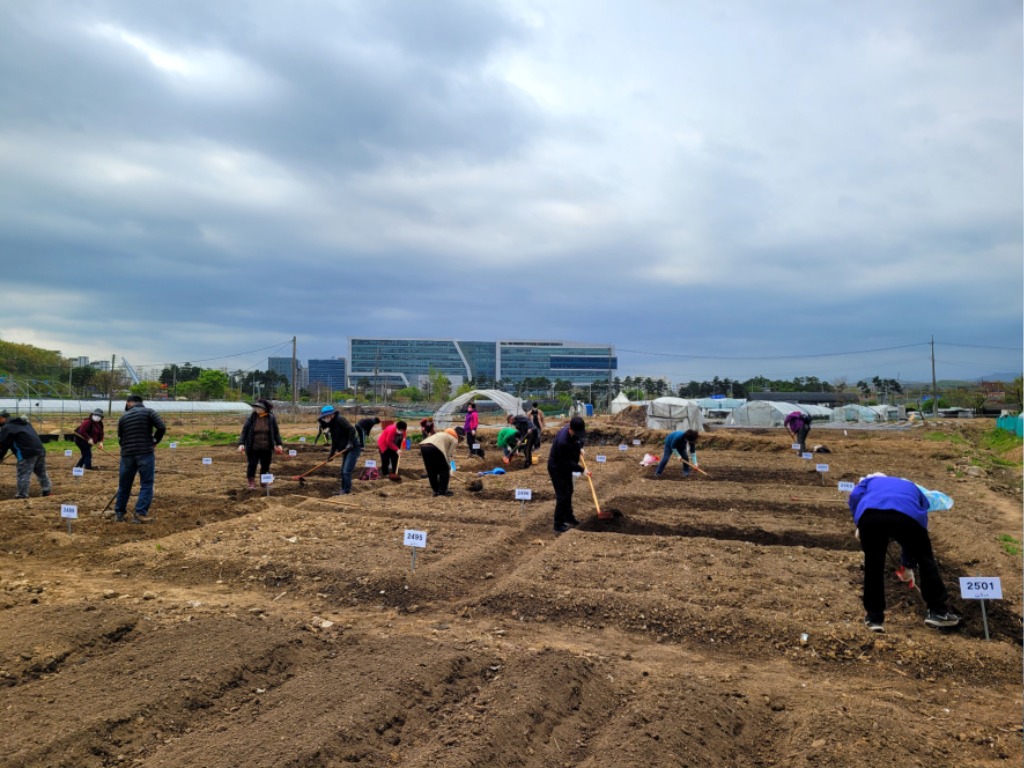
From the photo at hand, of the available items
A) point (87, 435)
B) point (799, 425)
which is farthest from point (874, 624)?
point (799, 425)

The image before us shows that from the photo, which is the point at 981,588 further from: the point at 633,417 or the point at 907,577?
the point at 633,417

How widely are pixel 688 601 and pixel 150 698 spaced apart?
4527 millimetres

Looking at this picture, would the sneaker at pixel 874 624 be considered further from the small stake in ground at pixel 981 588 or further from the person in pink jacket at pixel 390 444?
the person in pink jacket at pixel 390 444

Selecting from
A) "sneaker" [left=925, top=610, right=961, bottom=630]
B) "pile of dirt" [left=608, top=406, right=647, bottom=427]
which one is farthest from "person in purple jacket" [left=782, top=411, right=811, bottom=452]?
"pile of dirt" [left=608, top=406, right=647, bottom=427]

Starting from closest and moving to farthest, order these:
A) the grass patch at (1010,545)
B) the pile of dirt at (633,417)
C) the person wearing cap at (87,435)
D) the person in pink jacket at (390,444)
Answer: the grass patch at (1010,545)
the person in pink jacket at (390,444)
the person wearing cap at (87,435)
the pile of dirt at (633,417)

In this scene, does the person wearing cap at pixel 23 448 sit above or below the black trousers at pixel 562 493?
above

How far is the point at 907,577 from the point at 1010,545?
12.9ft

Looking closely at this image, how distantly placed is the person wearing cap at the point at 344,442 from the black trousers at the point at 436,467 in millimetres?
1417

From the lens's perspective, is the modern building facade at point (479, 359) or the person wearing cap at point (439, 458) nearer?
the person wearing cap at point (439, 458)

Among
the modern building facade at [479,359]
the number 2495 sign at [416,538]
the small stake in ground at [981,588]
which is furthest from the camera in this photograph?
the modern building facade at [479,359]

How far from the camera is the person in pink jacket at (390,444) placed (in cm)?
1534

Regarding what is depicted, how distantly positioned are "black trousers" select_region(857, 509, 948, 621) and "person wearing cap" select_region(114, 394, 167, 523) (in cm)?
→ 894

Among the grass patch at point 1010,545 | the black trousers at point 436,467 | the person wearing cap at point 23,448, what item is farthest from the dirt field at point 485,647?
the person wearing cap at point 23,448

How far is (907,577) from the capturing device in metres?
6.87
